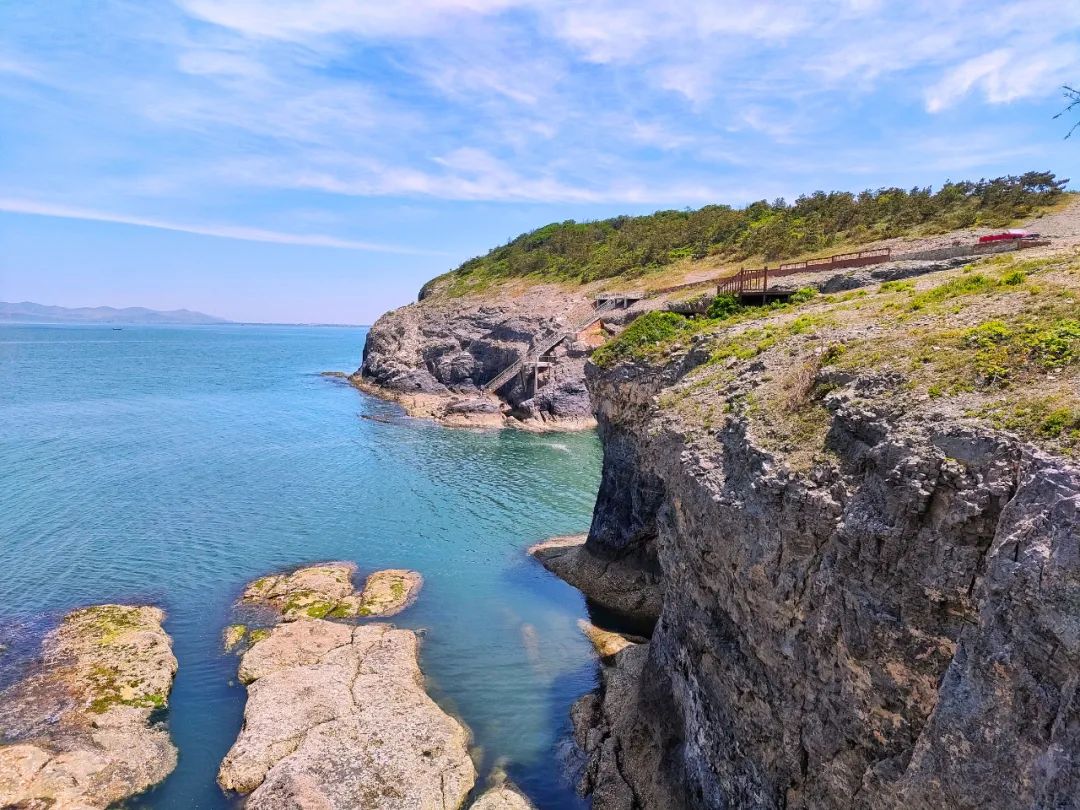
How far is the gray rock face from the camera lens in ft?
30.4

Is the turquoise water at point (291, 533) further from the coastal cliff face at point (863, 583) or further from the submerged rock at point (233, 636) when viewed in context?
the coastal cliff face at point (863, 583)

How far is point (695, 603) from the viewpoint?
18500 mm

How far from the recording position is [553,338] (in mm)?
73438

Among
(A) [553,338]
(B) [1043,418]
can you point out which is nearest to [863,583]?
(B) [1043,418]

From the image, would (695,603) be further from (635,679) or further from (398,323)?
(398,323)

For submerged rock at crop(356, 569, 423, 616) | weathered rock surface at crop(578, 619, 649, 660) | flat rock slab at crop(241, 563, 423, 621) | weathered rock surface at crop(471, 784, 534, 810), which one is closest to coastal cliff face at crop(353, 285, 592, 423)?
submerged rock at crop(356, 569, 423, 616)

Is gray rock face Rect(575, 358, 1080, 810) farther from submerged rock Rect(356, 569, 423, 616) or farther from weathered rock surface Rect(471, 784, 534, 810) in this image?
submerged rock Rect(356, 569, 423, 616)

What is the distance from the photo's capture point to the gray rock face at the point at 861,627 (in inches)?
365

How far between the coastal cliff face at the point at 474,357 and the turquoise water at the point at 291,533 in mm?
6094

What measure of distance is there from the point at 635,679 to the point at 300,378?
362 ft

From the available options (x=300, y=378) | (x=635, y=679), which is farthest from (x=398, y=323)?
(x=635, y=679)

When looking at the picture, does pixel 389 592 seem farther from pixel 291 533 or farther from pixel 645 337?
pixel 645 337

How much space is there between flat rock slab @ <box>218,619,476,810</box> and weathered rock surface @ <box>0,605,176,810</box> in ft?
9.82

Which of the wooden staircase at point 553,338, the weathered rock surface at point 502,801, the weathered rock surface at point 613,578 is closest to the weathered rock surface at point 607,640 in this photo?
the weathered rock surface at point 613,578
